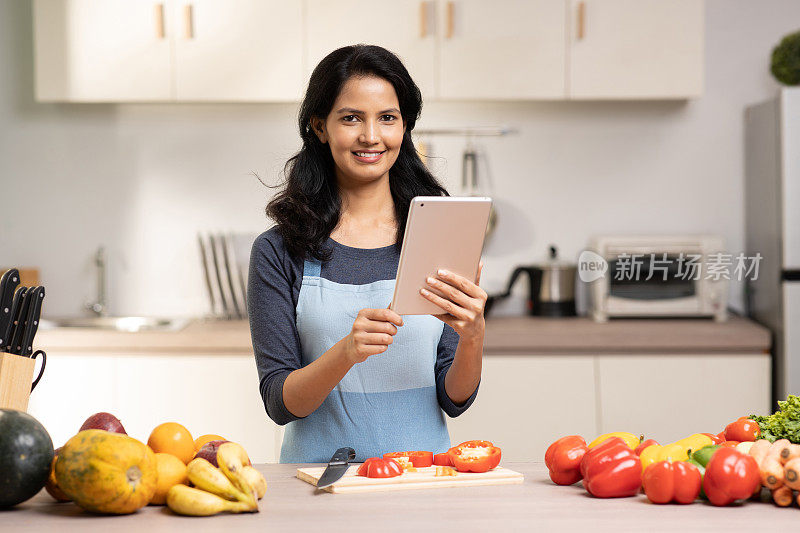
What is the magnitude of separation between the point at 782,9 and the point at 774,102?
555mm

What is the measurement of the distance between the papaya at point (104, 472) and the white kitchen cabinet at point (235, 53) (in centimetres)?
219

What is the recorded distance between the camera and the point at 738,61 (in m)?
3.36

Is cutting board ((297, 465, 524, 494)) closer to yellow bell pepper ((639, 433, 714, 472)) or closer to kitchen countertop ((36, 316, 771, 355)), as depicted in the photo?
yellow bell pepper ((639, 433, 714, 472))

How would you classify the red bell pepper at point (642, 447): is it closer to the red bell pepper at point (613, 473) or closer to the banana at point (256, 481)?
the red bell pepper at point (613, 473)

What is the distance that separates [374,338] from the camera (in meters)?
1.32

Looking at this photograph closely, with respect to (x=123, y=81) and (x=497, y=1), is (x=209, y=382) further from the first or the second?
(x=497, y=1)

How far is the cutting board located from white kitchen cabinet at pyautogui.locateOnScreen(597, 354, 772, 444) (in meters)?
1.71

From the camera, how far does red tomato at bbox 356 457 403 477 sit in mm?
1253

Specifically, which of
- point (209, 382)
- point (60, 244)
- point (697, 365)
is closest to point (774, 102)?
point (697, 365)

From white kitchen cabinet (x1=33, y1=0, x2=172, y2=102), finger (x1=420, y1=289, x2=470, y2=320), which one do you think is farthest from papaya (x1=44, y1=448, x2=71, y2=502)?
white kitchen cabinet (x1=33, y1=0, x2=172, y2=102)

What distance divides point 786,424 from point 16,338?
3.62 ft

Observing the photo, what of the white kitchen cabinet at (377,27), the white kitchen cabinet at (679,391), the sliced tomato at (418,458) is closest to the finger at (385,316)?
the sliced tomato at (418,458)

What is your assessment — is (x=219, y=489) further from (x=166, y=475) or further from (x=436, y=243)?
(x=436, y=243)

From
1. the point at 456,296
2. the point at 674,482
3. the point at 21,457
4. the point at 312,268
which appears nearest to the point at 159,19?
the point at 312,268
